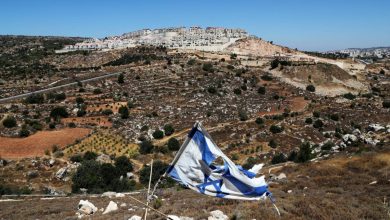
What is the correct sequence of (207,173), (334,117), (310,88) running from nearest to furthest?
1. (207,173)
2. (334,117)
3. (310,88)

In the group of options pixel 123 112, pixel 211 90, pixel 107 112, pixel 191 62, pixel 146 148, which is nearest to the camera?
pixel 146 148

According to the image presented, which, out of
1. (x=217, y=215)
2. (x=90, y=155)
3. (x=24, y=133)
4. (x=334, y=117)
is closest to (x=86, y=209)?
(x=217, y=215)

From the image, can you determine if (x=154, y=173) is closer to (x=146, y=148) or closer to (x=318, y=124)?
(x=146, y=148)

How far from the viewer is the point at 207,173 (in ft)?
25.6

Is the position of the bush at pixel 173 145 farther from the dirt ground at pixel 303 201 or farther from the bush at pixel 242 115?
the dirt ground at pixel 303 201

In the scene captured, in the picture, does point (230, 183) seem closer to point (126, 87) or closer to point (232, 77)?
point (126, 87)

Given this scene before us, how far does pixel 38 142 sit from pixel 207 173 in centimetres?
3159

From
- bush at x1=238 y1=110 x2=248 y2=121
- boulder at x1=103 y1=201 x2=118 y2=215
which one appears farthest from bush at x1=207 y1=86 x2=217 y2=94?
boulder at x1=103 y1=201 x2=118 y2=215

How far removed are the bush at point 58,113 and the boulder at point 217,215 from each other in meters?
35.1

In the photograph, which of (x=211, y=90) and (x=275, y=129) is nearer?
(x=275, y=129)

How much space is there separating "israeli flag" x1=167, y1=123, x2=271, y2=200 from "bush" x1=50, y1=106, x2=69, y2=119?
126 feet

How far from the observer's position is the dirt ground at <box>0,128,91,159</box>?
33406 mm

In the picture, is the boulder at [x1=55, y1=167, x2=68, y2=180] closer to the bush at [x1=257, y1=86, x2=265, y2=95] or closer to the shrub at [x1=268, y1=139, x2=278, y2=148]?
the shrub at [x1=268, y1=139, x2=278, y2=148]

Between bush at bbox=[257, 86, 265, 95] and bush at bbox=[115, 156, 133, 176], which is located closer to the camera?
bush at bbox=[115, 156, 133, 176]
